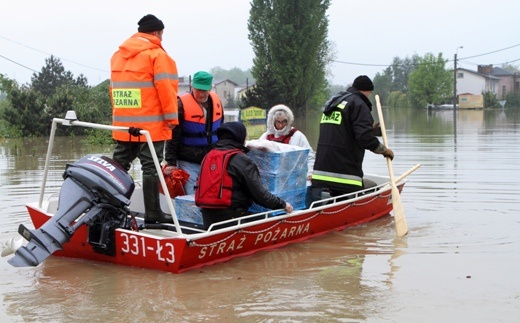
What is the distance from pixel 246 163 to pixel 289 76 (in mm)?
44116

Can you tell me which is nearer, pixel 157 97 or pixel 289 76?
pixel 157 97

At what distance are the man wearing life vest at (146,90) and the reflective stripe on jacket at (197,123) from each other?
2.94 feet

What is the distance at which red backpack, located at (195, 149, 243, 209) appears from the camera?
7.10 meters

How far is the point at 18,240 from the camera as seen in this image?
22.1 feet

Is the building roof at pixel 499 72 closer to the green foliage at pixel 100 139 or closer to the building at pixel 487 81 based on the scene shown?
the building at pixel 487 81

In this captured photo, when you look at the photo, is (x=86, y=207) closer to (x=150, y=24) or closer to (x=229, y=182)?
(x=229, y=182)

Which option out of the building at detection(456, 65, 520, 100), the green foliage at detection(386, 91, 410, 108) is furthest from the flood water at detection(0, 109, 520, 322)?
the green foliage at detection(386, 91, 410, 108)

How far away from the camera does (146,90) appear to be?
701 cm

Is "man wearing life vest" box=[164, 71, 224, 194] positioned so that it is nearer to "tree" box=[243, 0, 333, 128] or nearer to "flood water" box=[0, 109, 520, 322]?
"flood water" box=[0, 109, 520, 322]

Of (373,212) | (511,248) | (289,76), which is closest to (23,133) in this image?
(373,212)

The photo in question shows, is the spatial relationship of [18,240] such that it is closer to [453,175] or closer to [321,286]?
[321,286]

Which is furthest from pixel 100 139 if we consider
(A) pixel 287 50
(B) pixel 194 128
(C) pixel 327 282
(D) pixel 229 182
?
(A) pixel 287 50

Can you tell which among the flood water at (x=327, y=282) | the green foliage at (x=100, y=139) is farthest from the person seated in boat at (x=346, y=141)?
the green foliage at (x=100, y=139)

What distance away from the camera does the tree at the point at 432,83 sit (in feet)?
290
